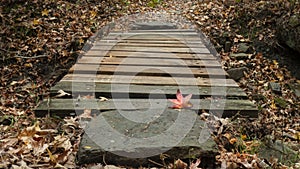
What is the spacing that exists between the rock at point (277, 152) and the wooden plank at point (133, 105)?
33 cm

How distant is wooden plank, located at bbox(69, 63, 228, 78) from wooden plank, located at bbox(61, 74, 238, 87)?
0.40 ft

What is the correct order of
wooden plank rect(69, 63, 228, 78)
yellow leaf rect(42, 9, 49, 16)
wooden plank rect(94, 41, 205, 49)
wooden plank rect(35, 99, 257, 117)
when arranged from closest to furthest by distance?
wooden plank rect(35, 99, 257, 117)
wooden plank rect(69, 63, 228, 78)
wooden plank rect(94, 41, 205, 49)
yellow leaf rect(42, 9, 49, 16)

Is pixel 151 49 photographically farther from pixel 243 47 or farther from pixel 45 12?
pixel 45 12

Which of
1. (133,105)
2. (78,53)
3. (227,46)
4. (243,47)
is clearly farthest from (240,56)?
(133,105)

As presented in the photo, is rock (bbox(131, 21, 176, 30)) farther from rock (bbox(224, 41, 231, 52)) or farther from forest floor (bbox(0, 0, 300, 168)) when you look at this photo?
rock (bbox(224, 41, 231, 52))

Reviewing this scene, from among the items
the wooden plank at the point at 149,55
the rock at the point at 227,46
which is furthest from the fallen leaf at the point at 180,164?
the rock at the point at 227,46

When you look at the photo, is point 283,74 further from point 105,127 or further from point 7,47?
point 7,47

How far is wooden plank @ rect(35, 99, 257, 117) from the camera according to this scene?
272 centimetres

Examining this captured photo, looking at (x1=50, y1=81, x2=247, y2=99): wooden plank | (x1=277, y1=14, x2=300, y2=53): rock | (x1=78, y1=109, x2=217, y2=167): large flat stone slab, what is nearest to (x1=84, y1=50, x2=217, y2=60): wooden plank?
(x1=50, y1=81, x2=247, y2=99): wooden plank

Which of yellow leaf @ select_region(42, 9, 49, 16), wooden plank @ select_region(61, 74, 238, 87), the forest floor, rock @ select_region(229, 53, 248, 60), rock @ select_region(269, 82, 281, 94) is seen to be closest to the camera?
the forest floor

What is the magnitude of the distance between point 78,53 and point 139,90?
7.27ft

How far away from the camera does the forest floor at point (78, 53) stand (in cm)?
215

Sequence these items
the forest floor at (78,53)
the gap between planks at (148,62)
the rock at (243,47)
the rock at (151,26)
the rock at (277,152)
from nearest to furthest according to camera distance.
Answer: the forest floor at (78,53), the rock at (277,152), the gap between planks at (148,62), the rock at (243,47), the rock at (151,26)

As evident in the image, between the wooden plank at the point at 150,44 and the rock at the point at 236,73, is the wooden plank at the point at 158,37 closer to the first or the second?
the wooden plank at the point at 150,44
